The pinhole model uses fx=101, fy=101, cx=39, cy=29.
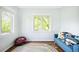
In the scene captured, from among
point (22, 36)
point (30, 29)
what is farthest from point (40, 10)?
point (22, 36)

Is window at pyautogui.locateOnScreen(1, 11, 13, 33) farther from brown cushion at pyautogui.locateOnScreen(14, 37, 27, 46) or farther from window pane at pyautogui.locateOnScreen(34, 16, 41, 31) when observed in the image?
window pane at pyautogui.locateOnScreen(34, 16, 41, 31)

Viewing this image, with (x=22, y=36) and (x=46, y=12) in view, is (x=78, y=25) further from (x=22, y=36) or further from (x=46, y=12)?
(x=22, y=36)

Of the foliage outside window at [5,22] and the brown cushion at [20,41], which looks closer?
the foliage outside window at [5,22]

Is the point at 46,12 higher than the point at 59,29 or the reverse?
higher

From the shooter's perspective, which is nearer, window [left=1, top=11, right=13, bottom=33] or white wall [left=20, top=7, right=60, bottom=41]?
window [left=1, top=11, right=13, bottom=33]

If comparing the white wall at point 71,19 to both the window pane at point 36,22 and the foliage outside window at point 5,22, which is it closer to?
the window pane at point 36,22

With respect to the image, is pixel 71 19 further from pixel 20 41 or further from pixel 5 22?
pixel 5 22

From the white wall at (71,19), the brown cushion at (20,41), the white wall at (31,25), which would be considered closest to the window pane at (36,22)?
the white wall at (31,25)

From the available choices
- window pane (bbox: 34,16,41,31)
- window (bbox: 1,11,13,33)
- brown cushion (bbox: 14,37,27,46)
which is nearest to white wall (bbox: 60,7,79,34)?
window pane (bbox: 34,16,41,31)

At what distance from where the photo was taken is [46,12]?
12.9ft

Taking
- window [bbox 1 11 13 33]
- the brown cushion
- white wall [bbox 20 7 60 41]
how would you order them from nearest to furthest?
window [bbox 1 11 13 33]
the brown cushion
white wall [bbox 20 7 60 41]

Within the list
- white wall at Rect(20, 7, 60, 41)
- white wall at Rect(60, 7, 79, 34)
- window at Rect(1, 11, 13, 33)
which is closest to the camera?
window at Rect(1, 11, 13, 33)
